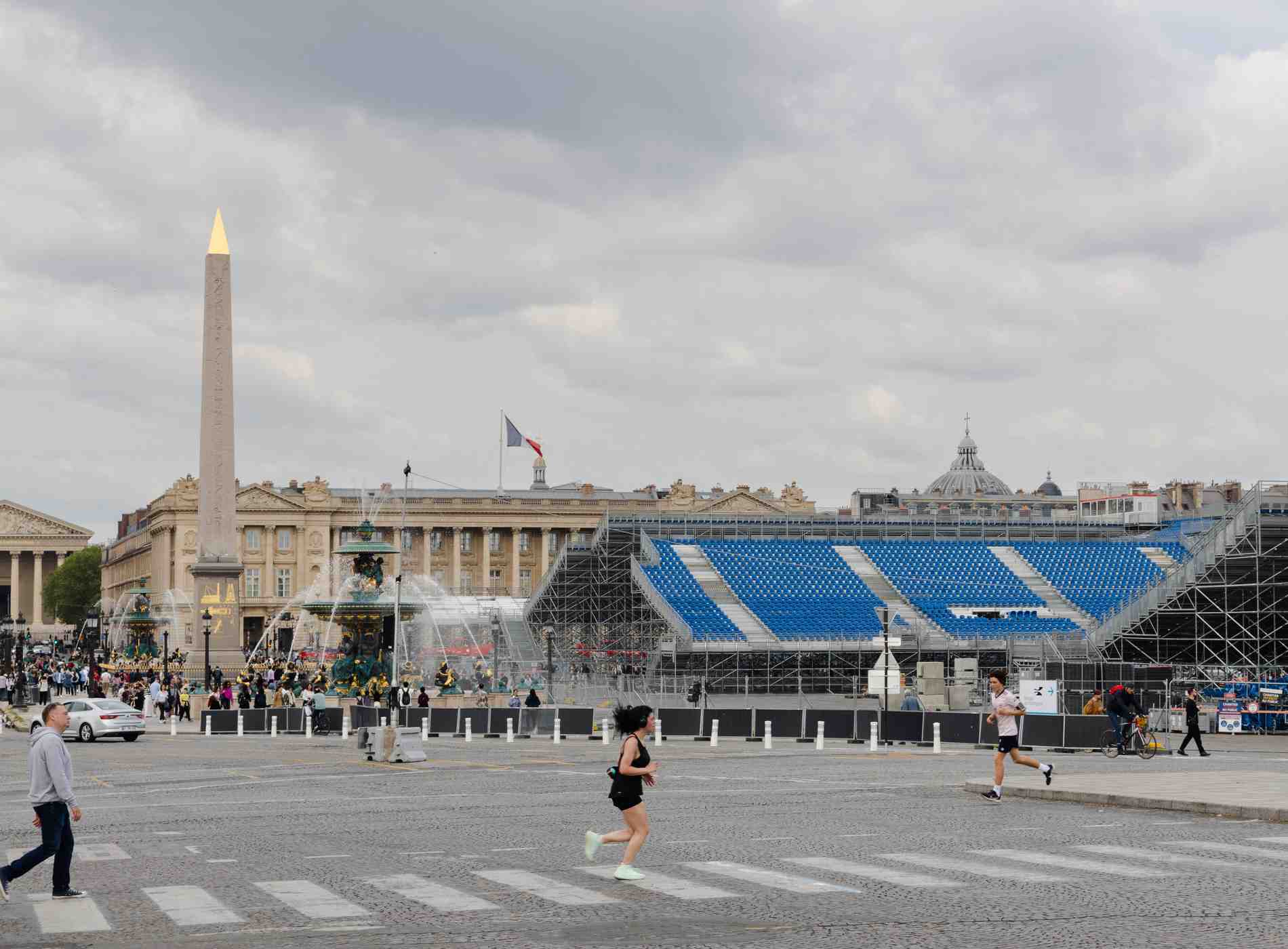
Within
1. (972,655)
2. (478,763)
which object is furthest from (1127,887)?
(972,655)

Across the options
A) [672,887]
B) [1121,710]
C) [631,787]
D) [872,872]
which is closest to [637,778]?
[631,787]

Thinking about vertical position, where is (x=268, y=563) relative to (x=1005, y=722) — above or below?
above

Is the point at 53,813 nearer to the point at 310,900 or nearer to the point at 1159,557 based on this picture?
the point at 310,900

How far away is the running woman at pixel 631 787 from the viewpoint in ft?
48.4

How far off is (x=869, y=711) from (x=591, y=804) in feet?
66.8

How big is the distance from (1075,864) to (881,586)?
218 ft

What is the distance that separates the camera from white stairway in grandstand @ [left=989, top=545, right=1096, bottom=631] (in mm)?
77812

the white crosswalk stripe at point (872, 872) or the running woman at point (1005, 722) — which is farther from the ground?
the running woman at point (1005, 722)

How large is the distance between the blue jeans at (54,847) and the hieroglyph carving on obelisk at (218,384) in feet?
165

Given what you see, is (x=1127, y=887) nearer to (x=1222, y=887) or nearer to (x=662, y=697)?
(x=1222, y=887)

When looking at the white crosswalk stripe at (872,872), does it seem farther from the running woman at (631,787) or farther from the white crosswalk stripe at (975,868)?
the running woman at (631,787)

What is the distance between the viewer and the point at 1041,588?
83375 mm

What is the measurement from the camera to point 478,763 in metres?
33.5

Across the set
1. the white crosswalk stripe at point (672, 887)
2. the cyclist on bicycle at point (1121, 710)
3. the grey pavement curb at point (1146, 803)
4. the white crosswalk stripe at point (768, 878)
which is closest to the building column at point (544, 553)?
the cyclist on bicycle at point (1121, 710)
